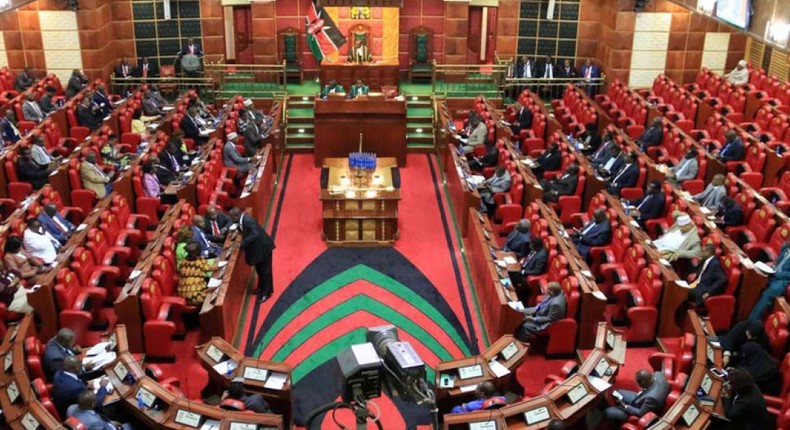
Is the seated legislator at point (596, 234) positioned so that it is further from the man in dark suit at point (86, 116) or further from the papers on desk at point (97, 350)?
the man in dark suit at point (86, 116)

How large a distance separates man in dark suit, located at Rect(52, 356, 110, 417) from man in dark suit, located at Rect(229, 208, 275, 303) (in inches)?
123

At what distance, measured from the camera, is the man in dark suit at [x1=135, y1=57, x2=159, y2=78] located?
61.2 feet

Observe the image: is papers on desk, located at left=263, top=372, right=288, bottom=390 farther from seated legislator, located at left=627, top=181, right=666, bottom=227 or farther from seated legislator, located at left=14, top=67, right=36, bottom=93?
seated legislator, located at left=14, top=67, right=36, bottom=93

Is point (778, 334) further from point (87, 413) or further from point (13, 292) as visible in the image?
point (13, 292)

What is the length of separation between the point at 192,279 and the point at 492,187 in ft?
16.7

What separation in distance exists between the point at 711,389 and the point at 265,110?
12.4 metres

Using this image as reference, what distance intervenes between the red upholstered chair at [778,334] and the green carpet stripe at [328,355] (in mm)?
3524

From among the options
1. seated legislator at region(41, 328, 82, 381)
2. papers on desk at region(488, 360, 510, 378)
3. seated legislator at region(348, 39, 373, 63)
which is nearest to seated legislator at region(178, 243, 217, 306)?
seated legislator at region(41, 328, 82, 381)

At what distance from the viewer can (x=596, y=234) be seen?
1051cm

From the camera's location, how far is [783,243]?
977cm

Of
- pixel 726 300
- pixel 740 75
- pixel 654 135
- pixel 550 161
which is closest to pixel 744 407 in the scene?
pixel 726 300

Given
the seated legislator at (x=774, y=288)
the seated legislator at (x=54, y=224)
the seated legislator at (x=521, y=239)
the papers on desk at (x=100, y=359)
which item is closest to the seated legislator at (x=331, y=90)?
the seated legislator at (x=54, y=224)

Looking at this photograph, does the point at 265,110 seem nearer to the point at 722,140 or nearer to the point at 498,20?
the point at 498,20

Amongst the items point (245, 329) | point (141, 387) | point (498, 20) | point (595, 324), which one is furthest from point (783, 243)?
point (498, 20)
